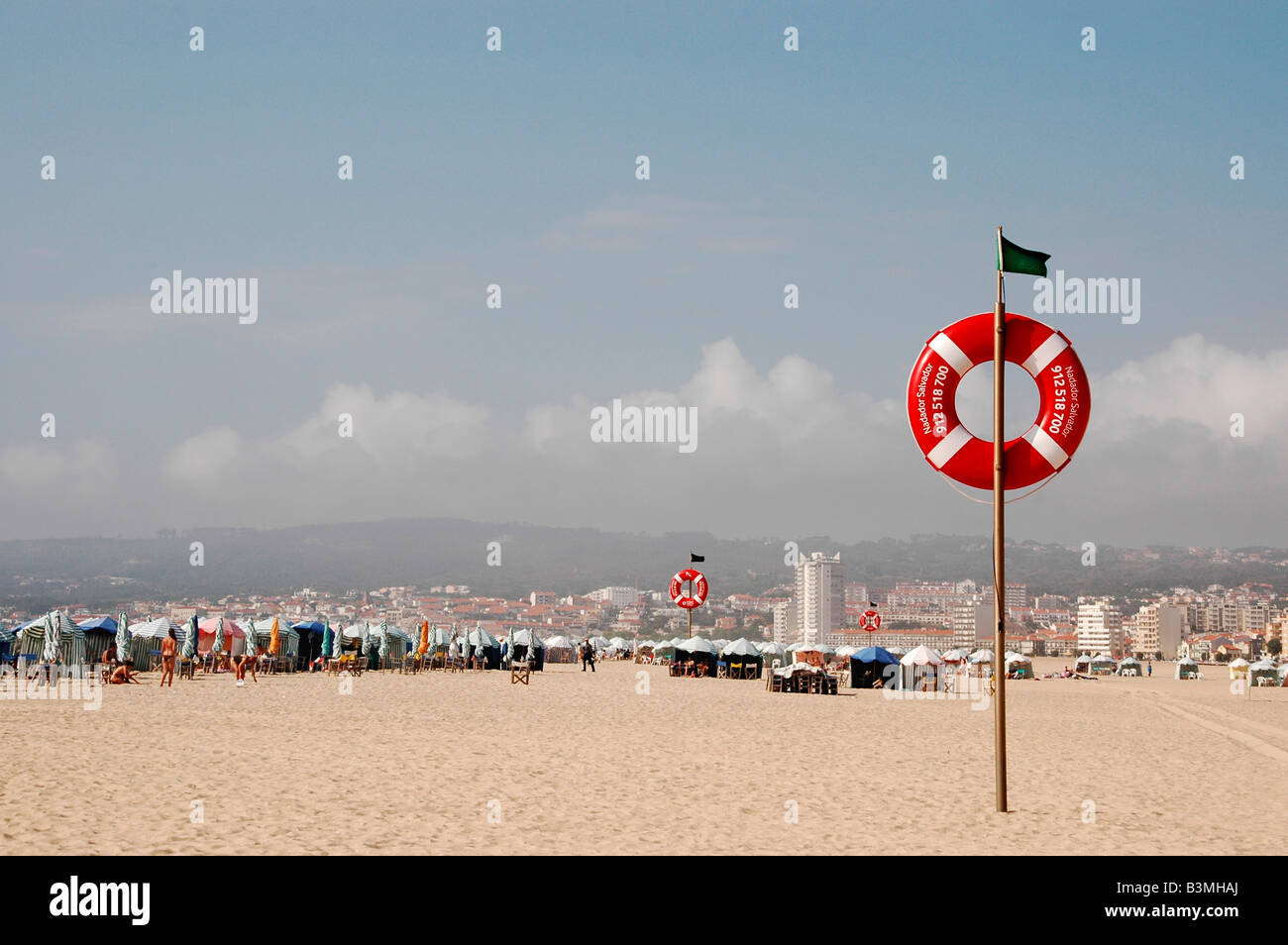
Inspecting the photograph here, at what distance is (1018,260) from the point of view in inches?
418

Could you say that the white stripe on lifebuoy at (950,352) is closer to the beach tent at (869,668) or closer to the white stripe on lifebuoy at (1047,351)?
the white stripe on lifebuoy at (1047,351)

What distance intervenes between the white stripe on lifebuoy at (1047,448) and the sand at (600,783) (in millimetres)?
3078

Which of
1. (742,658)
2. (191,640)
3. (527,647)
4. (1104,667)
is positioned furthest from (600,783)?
(1104,667)

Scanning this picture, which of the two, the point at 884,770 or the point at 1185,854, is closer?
the point at 1185,854

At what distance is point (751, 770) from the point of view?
42.0 feet

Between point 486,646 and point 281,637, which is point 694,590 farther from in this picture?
point 281,637

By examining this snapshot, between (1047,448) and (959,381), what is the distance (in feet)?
3.13

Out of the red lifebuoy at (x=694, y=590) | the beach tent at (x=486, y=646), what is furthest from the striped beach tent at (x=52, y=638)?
the beach tent at (x=486, y=646)

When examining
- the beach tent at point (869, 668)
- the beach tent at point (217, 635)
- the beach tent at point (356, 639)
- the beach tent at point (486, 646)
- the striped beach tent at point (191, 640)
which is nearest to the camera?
the striped beach tent at point (191, 640)

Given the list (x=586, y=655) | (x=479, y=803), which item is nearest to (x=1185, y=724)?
(x=479, y=803)

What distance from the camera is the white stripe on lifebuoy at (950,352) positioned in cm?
1014
